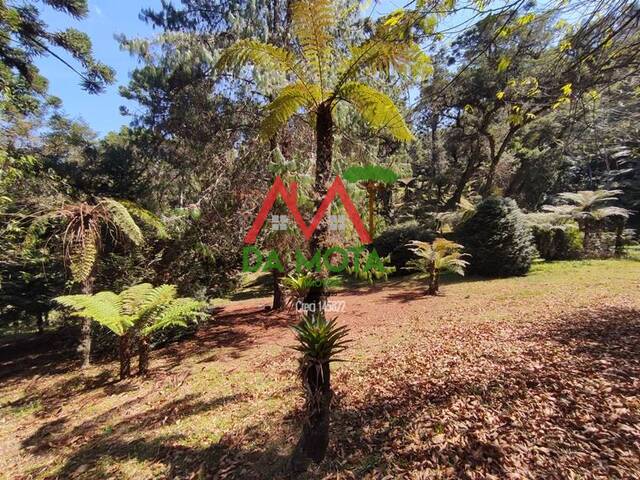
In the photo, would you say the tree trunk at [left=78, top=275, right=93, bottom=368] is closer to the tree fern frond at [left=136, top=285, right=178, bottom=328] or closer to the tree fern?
the tree fern

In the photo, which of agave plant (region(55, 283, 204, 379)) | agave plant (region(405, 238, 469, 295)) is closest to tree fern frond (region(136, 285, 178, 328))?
agave plant (region(55, 283, 204, 379))

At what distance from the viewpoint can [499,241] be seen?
8070 mm

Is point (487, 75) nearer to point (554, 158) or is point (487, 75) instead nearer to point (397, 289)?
point (397, 289)

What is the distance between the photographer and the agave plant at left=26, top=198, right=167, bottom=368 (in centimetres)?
455

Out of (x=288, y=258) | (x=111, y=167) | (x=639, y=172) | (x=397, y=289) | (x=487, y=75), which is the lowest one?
(x=397, y=289)

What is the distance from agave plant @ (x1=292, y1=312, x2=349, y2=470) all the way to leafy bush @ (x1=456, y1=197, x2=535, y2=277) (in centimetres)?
729

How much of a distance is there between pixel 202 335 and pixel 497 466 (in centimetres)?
550

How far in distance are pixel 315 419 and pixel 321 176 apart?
2.06 m

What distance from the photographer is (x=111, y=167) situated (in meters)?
7.14

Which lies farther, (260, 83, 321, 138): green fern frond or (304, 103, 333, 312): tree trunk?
(260, 83, 321, 138): green fern frond

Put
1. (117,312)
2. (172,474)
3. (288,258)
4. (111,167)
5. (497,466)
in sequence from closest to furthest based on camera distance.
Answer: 1. (497,466)
2. (172,474)
3. (117,312)
4. (288,258)
5. (111,167)

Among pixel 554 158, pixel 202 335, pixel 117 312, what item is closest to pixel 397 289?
pixel 202 335

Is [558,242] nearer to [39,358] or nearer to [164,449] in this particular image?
[164,449]

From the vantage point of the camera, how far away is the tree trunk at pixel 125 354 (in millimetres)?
4375
